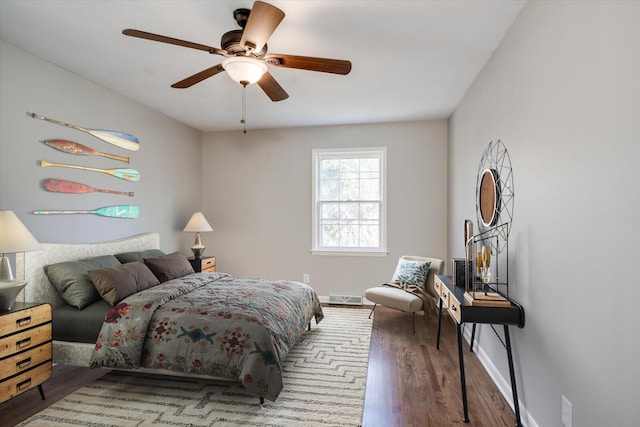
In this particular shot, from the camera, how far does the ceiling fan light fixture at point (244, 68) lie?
2.29 m

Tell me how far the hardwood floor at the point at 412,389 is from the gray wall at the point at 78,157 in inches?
51.7

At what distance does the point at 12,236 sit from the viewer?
2.42 meters

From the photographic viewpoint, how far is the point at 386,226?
529 cm

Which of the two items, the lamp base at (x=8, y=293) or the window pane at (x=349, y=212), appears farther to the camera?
the window pane at (x=349, y=212)

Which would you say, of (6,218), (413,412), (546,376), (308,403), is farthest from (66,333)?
(546,376)

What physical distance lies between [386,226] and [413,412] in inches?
123

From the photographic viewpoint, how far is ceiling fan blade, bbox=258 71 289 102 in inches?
101

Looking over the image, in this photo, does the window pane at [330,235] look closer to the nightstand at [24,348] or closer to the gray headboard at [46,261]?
the gray headboard at [46,261]

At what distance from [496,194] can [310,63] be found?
1.71 meters

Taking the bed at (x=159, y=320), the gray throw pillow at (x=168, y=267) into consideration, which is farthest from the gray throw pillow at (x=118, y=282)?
the gray throw pillow at (x=168, y=267)

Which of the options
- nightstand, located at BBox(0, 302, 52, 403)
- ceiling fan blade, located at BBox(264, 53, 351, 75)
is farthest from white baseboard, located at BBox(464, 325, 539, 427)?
nightstand, located at BBox(0, 302, 52, 403)

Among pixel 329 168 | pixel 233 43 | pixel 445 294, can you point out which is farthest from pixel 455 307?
pixel 329 168

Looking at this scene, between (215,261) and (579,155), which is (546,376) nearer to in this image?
(579,155)

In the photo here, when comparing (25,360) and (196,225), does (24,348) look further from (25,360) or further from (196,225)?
(196,225)
